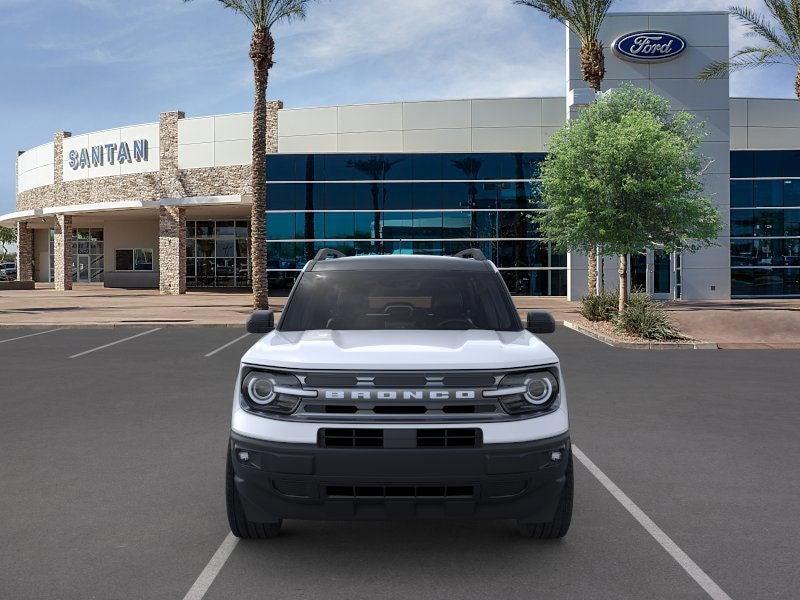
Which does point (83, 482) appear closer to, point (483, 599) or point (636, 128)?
point (483, 599)

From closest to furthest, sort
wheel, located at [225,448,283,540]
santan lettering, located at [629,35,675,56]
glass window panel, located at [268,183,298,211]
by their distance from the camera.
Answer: wheel, located at [225,448,283,540] → santan lettering, located at [629,35,675,56] → glass window panel, located at [268,183,298,211]

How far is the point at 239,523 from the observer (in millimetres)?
4570

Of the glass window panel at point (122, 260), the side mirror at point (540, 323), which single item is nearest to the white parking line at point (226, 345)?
the side mirror at point (540, 323)

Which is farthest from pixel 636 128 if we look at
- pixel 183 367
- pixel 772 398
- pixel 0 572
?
pixel 0 572

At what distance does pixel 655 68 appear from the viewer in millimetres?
34250

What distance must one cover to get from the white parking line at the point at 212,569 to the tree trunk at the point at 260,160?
70.9 ft

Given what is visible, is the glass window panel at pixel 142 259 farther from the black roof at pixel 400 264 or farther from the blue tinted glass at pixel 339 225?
the black roof at pixel 400 264

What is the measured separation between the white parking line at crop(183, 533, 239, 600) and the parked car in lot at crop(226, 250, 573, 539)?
28 cm

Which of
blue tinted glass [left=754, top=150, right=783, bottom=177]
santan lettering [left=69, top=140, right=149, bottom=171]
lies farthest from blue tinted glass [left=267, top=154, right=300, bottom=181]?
blue tinted glass [left=754, top=150, right=783, bottom=177]

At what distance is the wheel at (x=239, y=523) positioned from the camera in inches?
175

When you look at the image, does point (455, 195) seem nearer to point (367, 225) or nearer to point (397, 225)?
point (397, 225)

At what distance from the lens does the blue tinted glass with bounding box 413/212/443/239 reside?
37.2m

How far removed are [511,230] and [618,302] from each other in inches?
571

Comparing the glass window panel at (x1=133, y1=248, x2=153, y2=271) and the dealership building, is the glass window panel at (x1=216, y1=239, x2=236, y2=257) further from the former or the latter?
the dealership building
